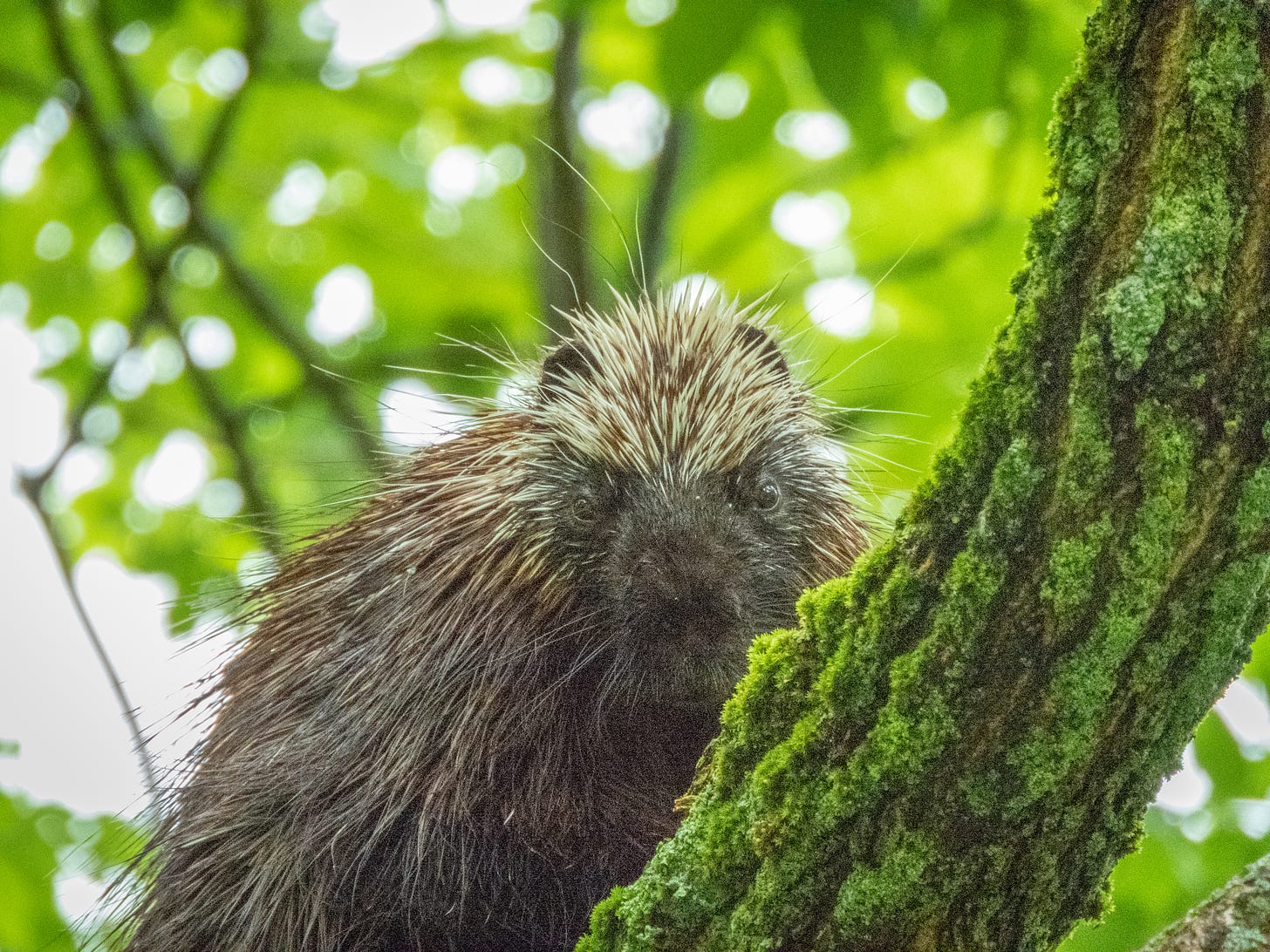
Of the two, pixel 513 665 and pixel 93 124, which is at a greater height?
pixel 93 124

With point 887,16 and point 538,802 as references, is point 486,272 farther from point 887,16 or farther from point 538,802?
point 538,802

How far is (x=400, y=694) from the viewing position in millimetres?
2783

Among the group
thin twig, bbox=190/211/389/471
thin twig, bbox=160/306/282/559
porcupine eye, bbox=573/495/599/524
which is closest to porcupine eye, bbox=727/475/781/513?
porcupine eye, bbox=573/495/599/524

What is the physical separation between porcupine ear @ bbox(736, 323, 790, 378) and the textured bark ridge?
1851 mm

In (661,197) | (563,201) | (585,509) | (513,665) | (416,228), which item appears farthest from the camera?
(416,228)

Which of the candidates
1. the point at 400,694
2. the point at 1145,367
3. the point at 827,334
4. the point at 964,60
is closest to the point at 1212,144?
the point at 1145,367

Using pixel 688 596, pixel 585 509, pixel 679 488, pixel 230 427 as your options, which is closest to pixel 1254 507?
pixel 688 596

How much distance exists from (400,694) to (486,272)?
337 cm

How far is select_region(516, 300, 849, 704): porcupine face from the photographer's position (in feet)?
8.32

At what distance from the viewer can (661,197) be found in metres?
4.77

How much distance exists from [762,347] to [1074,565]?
207cm

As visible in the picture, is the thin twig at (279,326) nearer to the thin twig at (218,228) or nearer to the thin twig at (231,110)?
the thin twig at (218,228)

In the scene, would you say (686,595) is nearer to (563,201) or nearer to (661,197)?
(563,201)

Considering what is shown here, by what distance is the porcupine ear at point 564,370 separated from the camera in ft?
10.5
